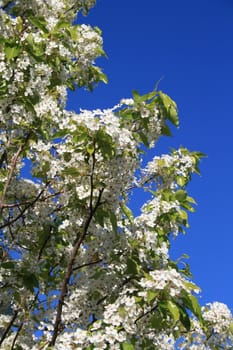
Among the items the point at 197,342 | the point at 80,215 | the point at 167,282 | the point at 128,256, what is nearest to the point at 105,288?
the point at 128,256

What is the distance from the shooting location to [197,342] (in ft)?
31.5

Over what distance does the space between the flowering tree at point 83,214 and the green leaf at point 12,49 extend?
2cm

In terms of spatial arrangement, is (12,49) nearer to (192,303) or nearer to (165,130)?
(165,130)

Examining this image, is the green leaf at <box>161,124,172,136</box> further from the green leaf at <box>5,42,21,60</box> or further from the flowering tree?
the green leaf at <box>5,42,21,60</box>

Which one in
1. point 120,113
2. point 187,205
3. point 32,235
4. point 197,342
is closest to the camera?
point 120,113

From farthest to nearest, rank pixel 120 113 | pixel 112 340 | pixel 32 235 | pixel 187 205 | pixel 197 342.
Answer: pixel 197 342 < pixel 32 235 < pixel 187 205 < pixel 120 113 < pixel 112 340

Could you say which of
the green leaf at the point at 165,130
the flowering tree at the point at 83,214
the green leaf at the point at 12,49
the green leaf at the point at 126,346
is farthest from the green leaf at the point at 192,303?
the green leaf at the point at 12,49

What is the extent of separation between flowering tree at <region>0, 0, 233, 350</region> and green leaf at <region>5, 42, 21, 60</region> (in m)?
0.02

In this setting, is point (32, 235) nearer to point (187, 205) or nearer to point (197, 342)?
point (187, 205)

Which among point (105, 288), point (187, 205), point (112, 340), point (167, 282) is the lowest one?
point (112, 340)

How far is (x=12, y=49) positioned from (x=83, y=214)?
2.17 m

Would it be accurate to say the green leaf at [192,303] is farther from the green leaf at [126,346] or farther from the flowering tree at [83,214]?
the green leaf at [126,346]

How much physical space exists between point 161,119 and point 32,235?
102 inches

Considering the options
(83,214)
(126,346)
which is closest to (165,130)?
(83,214)
